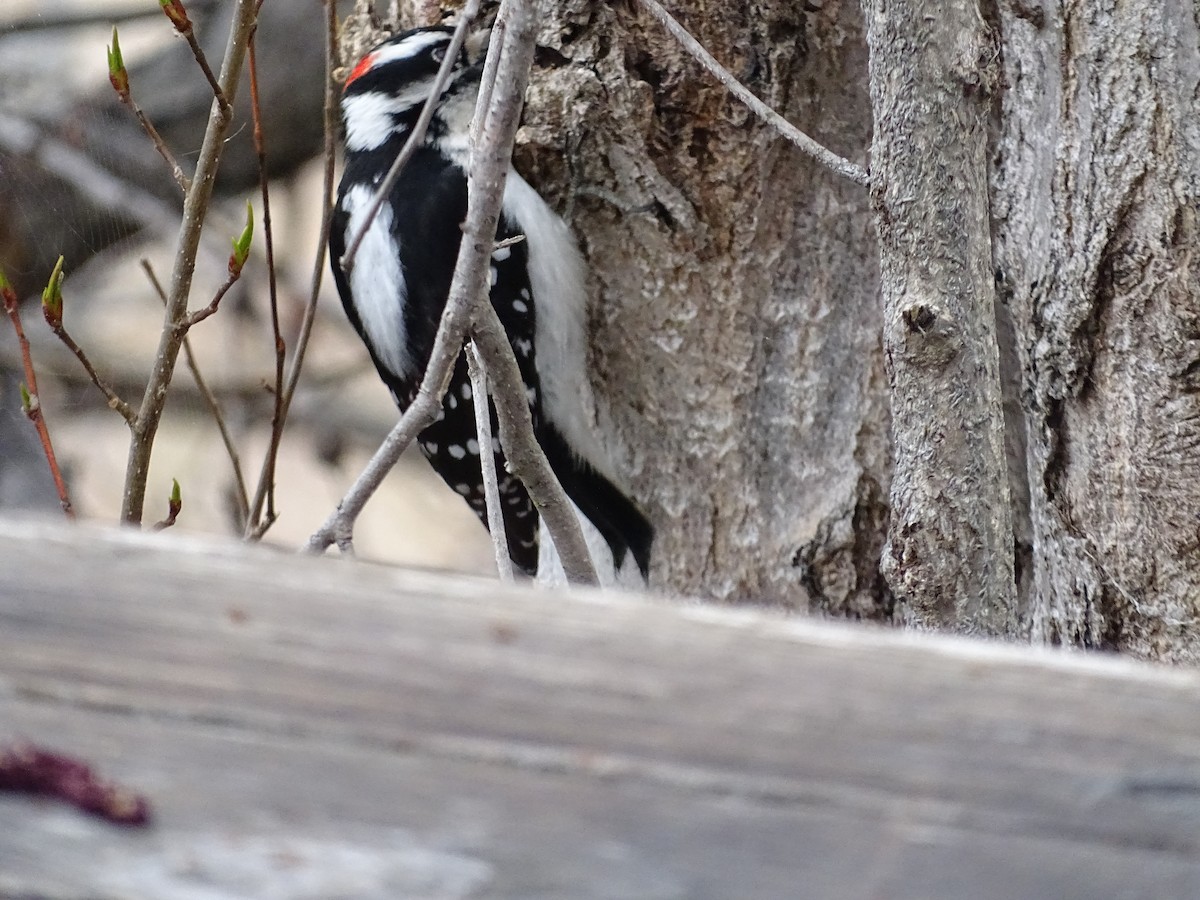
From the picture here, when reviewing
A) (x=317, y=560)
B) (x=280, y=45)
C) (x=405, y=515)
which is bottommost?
(x=405, y=515)

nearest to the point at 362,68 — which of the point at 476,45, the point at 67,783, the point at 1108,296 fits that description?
the point at 476,45

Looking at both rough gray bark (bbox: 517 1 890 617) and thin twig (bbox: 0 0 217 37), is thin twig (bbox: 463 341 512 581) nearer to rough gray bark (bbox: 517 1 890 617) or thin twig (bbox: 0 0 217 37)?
rough gray bark (bbox: 517 1 890 617)

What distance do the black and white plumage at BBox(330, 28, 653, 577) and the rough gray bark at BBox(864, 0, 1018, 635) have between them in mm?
817

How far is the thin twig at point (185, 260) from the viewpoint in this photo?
1529 mm

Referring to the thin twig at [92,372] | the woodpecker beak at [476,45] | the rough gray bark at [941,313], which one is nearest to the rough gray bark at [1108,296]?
the rough gray bark at [941,313]

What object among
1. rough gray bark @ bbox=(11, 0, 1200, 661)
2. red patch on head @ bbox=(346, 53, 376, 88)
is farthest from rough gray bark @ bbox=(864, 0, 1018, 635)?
red patch on head @ bbox=(346, 53, 376, 88)

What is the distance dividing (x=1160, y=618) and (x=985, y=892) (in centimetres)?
97

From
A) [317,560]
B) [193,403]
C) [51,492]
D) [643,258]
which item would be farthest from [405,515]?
[317,560]

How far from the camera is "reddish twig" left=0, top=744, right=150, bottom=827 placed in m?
0.64

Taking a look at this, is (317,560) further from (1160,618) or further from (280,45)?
(280,45)

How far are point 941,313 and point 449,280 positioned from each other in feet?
3.92

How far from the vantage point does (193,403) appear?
379 centimetres

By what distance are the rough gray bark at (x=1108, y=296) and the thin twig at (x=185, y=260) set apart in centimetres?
99

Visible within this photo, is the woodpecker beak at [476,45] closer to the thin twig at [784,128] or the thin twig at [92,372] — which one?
the thin twig at [784,128]
